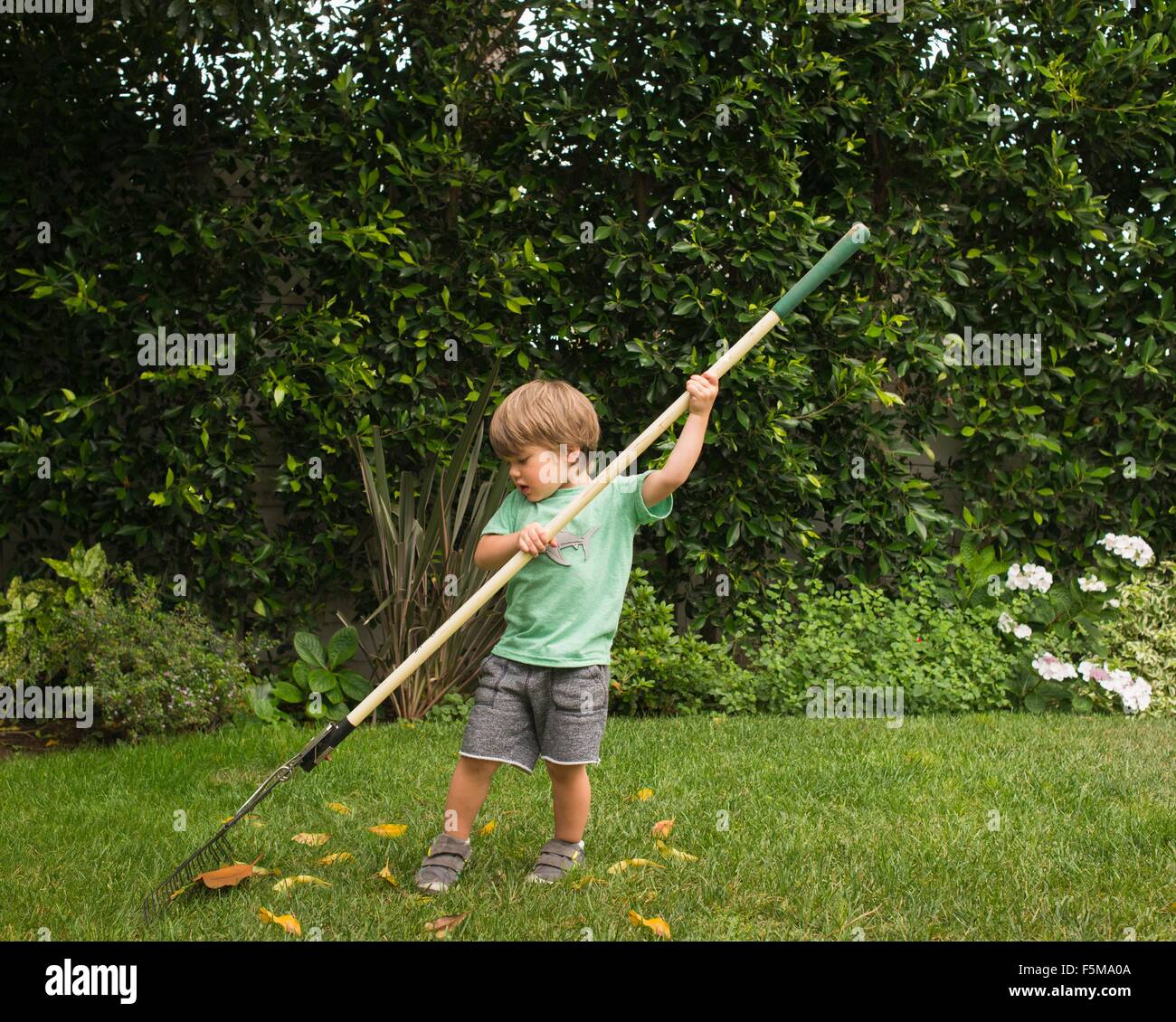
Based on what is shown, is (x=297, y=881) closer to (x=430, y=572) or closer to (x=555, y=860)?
(x=555, y=860)

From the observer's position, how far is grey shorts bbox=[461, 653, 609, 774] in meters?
2.93

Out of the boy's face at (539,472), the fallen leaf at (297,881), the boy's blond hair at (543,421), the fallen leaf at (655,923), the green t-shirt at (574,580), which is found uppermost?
the boy's blond hair at (543,421)

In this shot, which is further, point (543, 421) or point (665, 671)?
point (665, 671)

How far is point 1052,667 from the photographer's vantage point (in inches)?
214

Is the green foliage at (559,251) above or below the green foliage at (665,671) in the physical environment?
above

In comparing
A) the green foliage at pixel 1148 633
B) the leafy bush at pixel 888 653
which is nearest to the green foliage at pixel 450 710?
the leafy bush at pixel 888 653

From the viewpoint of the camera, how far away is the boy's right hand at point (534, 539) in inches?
109

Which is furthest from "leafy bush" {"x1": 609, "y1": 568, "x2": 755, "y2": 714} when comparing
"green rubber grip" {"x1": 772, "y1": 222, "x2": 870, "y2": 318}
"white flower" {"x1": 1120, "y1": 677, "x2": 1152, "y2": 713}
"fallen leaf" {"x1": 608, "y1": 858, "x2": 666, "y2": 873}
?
"green rubber grip" {"x1": 772, "y1": 222, "x2": 870, "y2": 318}

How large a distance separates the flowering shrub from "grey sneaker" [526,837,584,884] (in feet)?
10.6

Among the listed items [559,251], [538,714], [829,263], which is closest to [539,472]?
[538,714]

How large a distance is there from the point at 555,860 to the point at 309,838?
750 millimetres

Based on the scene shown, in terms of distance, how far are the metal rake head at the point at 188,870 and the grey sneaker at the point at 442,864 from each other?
0.50 metres

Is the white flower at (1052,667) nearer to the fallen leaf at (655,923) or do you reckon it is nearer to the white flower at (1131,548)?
the white flower at (1131,548)
